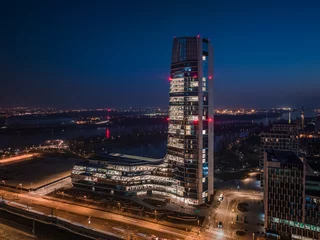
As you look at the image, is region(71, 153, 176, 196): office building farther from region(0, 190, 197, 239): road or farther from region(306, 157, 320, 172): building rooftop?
region(306, 157, 320, 172): building rooftop

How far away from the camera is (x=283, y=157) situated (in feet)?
148

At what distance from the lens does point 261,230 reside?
43.9m

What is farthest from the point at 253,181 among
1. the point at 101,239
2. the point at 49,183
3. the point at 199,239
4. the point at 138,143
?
the point at 138,143

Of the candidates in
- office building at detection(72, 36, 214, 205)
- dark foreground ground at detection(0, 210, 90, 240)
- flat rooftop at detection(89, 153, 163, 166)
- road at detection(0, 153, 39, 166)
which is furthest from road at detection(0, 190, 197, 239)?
road at detection(0, 153, 39, 166)

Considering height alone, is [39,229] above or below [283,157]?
below

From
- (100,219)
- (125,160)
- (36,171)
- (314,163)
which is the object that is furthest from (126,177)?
(314,163)

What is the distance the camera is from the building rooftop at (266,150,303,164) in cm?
4246

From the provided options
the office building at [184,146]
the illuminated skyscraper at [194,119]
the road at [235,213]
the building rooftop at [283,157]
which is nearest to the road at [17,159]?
the office building at [184,146]

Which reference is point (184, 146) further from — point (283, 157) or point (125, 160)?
point (283, 157)

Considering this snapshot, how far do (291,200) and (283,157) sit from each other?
25.0 ft

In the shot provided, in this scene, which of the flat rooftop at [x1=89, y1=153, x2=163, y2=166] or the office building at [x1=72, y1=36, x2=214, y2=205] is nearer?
the office building at [x1=72, y1=36, x2=214, y2=205]

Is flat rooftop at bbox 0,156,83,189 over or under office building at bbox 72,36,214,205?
under

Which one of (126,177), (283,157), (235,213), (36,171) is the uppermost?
(283,157)

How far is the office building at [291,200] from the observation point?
40000 mm
